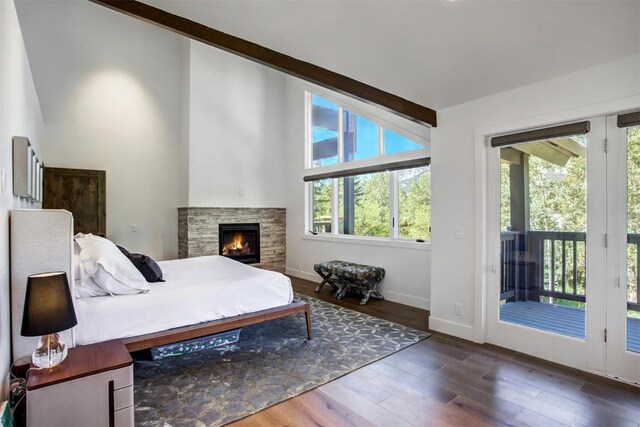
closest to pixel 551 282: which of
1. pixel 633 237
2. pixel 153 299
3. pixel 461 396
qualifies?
pixel 633 237

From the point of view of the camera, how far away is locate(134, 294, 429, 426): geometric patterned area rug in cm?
225

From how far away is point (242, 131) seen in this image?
21.3 ft

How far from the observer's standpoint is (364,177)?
5578mm

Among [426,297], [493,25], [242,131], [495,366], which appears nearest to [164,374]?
[495,366]

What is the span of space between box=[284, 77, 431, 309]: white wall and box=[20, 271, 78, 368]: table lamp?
155 inches

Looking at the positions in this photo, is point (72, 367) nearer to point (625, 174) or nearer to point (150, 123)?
point (625, 174)

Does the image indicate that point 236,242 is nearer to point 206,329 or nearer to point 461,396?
point 206,329

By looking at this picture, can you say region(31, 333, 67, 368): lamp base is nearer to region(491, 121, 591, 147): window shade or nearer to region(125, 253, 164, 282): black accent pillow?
region(125, 253, 164, 282): black accent pillow

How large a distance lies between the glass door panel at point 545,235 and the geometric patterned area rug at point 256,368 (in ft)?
3.52

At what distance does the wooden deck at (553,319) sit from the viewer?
2.56 metres

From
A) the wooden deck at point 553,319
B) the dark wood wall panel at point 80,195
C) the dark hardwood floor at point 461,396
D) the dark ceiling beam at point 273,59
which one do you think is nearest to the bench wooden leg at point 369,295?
the dark hardwood floor at point 461,396

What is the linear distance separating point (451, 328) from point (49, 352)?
3.38 metres

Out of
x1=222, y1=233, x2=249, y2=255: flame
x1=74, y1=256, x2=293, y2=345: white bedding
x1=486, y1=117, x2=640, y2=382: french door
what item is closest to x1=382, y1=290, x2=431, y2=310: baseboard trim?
x1=486, y1=117, x2=640, y2=382: french door

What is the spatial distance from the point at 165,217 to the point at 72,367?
461cm
